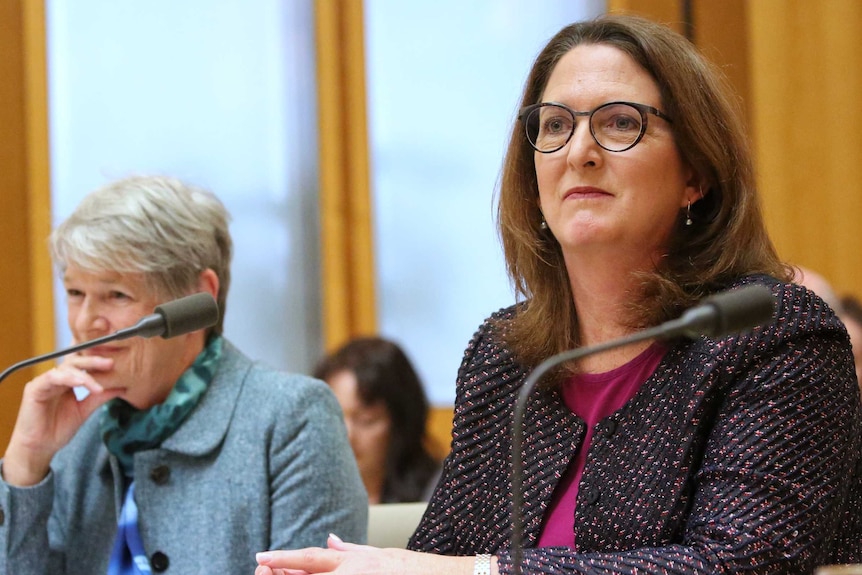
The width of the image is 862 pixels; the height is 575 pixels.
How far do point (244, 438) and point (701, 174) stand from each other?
3.38ft

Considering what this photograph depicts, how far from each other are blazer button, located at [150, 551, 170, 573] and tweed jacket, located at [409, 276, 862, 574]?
0.68 meters

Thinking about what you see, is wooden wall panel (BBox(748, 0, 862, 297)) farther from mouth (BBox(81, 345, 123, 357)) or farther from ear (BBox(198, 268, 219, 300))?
mouth (BBox(81, 345, 123, 357))

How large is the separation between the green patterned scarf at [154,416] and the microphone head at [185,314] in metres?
0.59

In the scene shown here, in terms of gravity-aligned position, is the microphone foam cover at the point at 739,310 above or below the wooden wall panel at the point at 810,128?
below

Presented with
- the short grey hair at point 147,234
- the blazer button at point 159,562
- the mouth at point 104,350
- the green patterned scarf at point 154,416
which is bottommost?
the blazer button at point 159,562

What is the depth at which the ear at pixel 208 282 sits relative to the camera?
2.50 m

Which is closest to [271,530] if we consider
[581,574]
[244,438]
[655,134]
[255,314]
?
[244,438]

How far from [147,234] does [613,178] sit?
39.2 inches

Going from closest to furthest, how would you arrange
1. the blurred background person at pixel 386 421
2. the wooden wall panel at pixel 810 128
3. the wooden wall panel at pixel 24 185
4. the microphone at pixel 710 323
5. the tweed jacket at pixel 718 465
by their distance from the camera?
the microphone at pixel 710 323 < the tweed jacket at pixel 718 465 < the blurred background person at pixel 386 421 < the wooden wall panel at pixel 24 185 < the wooden wall panel at pixel 810 128

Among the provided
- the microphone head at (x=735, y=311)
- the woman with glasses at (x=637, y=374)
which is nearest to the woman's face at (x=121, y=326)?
the woman with glasses at (x=637, y=374)

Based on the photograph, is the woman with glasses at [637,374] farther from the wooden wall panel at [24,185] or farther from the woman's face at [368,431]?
the wooden wall panel at [24,185]

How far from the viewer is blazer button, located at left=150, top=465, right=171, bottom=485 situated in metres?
2.39

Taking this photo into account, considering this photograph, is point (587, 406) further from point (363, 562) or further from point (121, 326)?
point (121, 326)

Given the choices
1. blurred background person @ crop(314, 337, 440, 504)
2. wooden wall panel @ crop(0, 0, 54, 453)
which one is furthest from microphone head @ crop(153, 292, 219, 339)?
wooden wall panel @ crop(0, 0, 54, 453)
